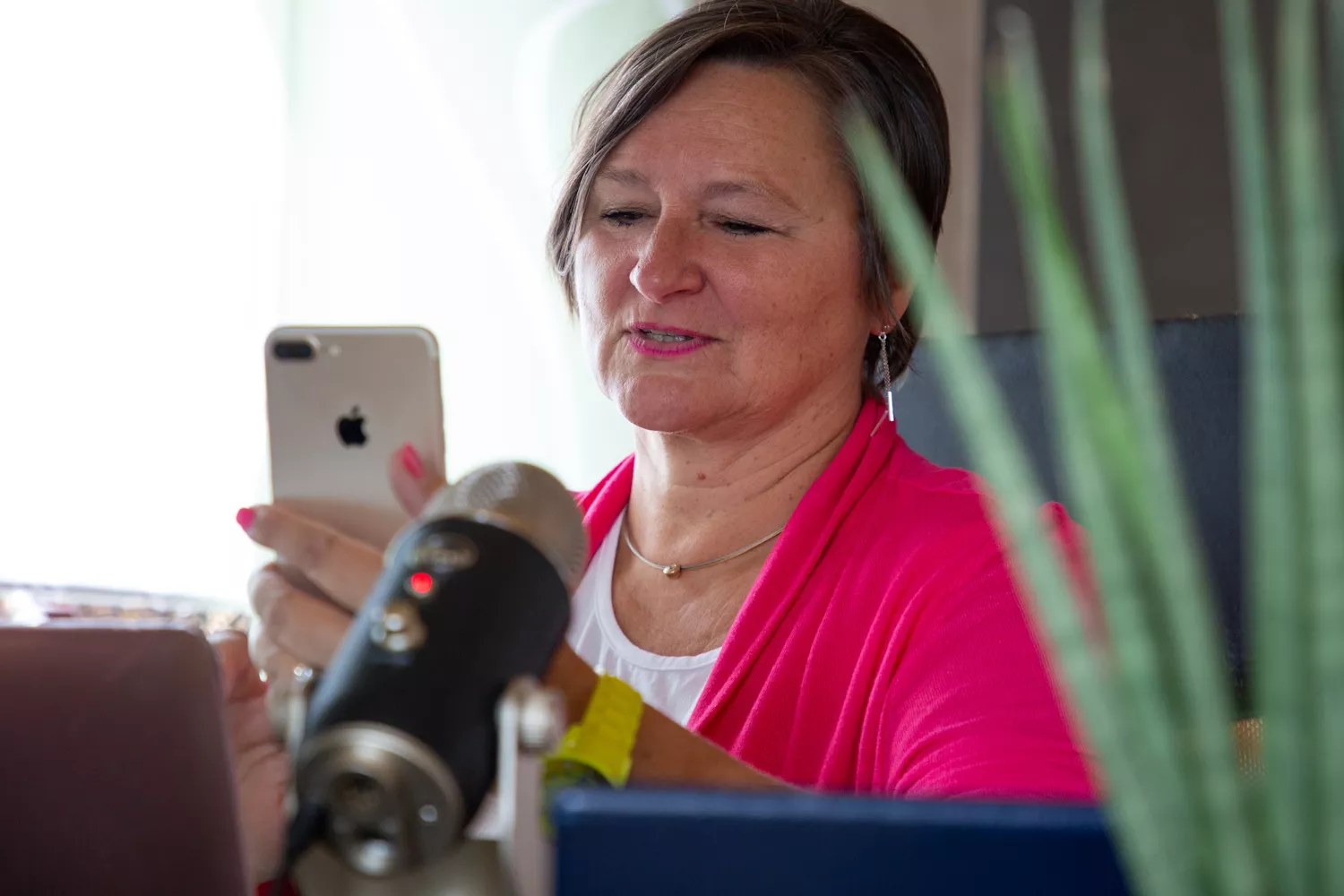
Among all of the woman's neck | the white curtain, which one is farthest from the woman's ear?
the white curtain

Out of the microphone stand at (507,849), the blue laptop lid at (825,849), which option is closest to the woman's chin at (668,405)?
the microphone stand at (507,849)

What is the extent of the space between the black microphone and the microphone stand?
1 cm

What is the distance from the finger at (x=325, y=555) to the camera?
0.78m

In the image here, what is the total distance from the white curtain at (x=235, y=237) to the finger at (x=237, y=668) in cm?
182

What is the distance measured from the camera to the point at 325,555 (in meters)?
0.79

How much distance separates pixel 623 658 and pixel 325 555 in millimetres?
715

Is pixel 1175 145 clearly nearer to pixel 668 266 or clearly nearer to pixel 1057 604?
pixel 668 266

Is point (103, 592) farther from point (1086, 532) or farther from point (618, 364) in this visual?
point (1086, 532)

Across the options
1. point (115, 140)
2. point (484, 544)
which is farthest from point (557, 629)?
point (115, 140)

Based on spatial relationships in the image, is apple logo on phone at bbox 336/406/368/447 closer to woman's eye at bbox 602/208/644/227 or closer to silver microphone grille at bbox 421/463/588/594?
silver microphone grille at bbox 421/463/588/594

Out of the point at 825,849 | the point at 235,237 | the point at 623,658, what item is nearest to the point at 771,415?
the point at 623,658

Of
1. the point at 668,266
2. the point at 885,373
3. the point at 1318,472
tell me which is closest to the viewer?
the point at 1318,472

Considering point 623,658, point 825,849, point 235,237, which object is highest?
point 235,237

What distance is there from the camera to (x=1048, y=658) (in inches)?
42.9
